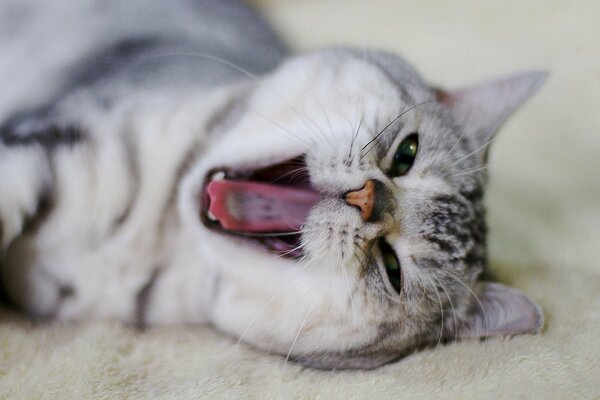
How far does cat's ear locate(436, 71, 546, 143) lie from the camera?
1.35 metres

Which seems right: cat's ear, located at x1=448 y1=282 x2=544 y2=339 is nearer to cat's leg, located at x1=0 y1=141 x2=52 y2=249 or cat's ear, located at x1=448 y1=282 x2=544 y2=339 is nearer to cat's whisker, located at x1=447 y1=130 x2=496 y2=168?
cat's whisker, located at x1=447 y1=130 x2=496 y2=168

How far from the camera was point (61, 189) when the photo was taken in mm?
1208

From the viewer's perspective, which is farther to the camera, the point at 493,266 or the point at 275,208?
the point at 493,266

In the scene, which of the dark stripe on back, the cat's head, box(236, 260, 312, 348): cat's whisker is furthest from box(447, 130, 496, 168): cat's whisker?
the dark stripe on back

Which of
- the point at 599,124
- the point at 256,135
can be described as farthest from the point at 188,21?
the point at 599,124

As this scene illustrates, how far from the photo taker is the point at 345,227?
1.04 m

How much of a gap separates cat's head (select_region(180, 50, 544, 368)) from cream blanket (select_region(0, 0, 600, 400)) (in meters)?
0.06

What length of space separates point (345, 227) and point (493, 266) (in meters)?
0.64

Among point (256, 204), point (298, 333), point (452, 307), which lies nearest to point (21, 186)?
point (256, 204)

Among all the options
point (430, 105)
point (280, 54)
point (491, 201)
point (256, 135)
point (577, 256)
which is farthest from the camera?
point (280, 54)

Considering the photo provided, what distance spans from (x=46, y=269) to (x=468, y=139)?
96 cm

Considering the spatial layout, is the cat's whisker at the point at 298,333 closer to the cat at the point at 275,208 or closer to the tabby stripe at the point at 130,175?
the cat at the point at 275,208

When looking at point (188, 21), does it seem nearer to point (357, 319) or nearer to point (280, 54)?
point (280, 54)

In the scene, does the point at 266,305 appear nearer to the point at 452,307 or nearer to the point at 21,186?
the point at 452,307
